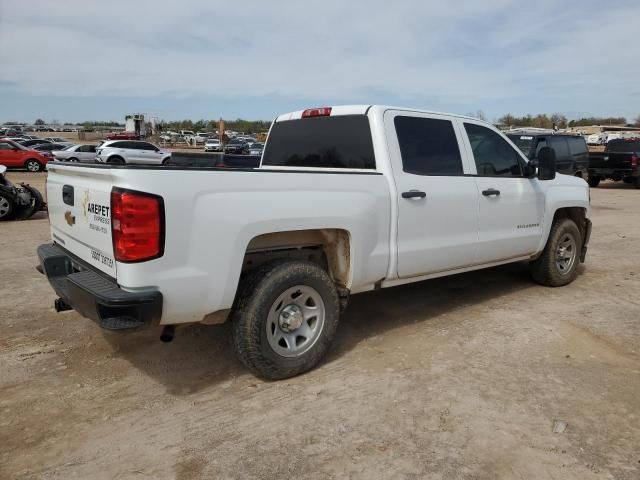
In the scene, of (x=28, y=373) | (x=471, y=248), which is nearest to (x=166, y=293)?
(x=28, y=373)

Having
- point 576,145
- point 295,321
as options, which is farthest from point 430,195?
point 576,145

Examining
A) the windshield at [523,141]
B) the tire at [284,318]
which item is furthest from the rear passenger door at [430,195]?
the windshield at [523,141]

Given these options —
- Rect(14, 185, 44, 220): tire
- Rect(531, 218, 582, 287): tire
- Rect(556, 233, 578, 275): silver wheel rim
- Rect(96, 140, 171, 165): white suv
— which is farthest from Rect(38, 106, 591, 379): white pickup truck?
Rect(96, 140, 171, 165): white suv

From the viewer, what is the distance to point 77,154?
1056 inches

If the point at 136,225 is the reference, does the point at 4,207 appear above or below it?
below

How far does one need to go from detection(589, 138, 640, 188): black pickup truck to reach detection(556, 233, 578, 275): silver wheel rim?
15.3 meters

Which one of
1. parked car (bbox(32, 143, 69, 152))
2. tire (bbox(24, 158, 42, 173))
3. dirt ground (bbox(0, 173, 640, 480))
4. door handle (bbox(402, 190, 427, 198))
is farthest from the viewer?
parked car (bbox(32, 143, 69, 152))

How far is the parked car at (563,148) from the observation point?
48.5 ft

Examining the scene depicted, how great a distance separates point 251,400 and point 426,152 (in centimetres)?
243

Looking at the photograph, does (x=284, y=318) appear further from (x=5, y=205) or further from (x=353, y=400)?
(x=5, y=205)

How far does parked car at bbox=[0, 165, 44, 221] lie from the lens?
10.3 m

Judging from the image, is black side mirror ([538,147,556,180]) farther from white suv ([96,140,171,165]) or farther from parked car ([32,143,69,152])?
parked car ([32,143,69,152])

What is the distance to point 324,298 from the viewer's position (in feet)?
12.0

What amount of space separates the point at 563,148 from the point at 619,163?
15.5ft
